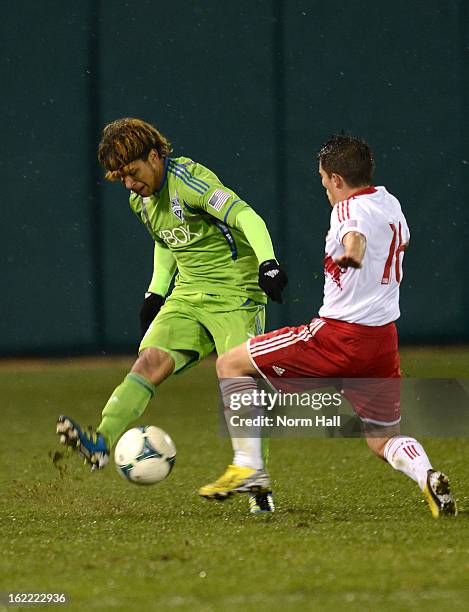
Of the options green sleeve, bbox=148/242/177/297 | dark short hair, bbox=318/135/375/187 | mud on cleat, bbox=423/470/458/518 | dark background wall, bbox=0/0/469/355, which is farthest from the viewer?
dark background wall, bbox=0/0/469/355

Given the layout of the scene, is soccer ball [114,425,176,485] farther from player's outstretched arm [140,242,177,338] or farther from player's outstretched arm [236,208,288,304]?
player's outstretched arm [140,242,177,338]

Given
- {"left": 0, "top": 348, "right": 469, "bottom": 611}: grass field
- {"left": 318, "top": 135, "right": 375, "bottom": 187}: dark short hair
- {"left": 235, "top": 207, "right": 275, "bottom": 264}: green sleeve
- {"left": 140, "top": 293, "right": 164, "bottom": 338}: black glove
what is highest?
{"left": 318, "top": 135, "right": 375, "bottom": 187}: dark short hair

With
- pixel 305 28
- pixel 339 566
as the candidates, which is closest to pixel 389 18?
pixel 305 28

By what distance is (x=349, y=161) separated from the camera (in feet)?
16.7

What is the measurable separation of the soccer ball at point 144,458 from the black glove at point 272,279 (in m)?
0.74

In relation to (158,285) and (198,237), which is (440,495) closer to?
(198,237)

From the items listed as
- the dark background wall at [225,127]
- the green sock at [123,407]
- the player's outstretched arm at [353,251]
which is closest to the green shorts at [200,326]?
the green sock at [123,407]

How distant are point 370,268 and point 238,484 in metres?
0.99

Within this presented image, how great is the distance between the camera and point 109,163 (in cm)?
553

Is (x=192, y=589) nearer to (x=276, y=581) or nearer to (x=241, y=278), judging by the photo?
(x=276, y=581)

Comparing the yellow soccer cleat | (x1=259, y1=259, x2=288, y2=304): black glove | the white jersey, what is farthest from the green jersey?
the yellow soccer cleat

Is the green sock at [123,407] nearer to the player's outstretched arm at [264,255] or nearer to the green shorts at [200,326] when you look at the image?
the green shorts at [200,326]

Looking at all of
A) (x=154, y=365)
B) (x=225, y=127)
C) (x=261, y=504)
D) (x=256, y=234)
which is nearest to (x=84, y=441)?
(x=154, y=365)

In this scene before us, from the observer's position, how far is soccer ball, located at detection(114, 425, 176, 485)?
5.13 meters
